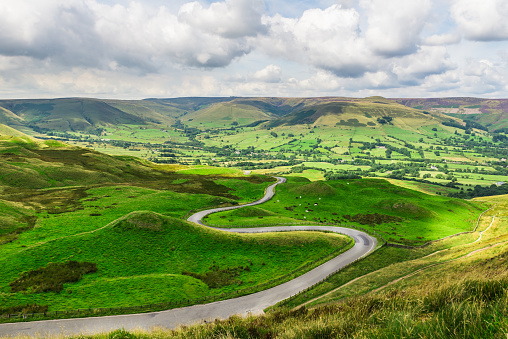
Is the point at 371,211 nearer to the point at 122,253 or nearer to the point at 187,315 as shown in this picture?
the point at 122,253

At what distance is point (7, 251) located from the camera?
176ft

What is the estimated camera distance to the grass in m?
94.8

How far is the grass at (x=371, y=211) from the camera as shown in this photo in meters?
94.8

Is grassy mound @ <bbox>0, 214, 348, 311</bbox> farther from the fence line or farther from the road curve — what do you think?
the road curve

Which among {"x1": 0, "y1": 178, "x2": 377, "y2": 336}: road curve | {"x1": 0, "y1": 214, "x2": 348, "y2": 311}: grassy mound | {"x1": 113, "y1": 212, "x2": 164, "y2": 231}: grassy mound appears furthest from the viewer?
{"x1": 113, "y1": 212, "x2": 164, "y2": 231}: grassy mound

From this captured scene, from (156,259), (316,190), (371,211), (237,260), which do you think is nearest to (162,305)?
(156,259)

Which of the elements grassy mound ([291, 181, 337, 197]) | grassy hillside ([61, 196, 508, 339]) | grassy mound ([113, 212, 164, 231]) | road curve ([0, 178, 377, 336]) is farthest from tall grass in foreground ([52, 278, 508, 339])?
grassy mound ([291, 181, 337, 197])

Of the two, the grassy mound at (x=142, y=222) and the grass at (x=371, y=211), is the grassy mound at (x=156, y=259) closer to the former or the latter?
the grassy mound at (x=142, y=222)

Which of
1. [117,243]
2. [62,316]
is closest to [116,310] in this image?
[62,316]

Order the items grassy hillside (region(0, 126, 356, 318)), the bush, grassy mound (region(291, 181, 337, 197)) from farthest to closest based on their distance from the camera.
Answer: grassy mound (region(291, 181, 337, 197)), grassy hillside (region(0, 126, 356, 318)), the bush

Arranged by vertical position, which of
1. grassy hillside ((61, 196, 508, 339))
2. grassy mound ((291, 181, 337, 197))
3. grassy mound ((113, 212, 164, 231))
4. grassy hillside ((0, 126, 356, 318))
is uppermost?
grassy hillside ((61, 196, 508, 339))

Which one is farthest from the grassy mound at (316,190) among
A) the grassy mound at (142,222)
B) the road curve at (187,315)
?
the grassy mound at (142,222)

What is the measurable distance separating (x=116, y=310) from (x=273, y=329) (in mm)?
33845

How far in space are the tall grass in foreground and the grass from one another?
72.8 m
